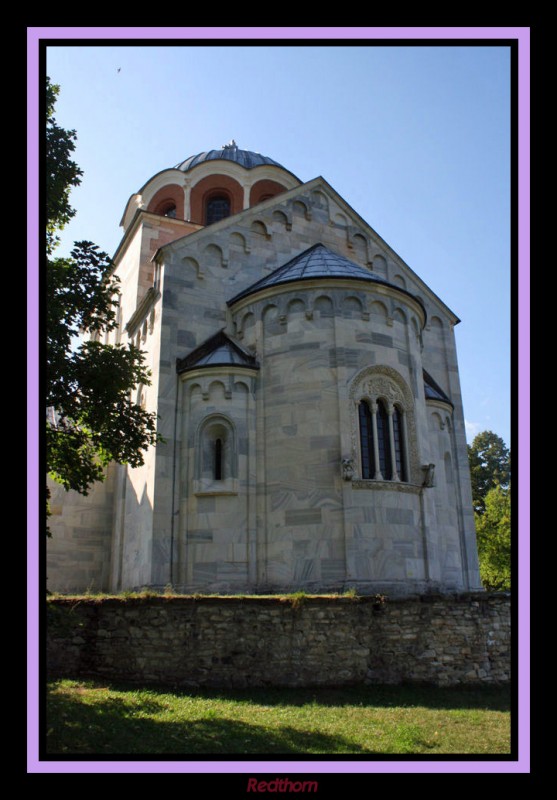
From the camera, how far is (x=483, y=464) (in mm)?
43438

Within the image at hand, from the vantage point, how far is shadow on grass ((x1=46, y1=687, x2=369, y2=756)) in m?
7.63

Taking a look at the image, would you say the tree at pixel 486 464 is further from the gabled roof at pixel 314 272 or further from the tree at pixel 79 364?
the tree at pixel 79 364

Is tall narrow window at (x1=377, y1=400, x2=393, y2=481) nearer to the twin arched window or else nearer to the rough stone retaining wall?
the twin arched window

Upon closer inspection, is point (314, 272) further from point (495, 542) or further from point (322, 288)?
point (495, 542)

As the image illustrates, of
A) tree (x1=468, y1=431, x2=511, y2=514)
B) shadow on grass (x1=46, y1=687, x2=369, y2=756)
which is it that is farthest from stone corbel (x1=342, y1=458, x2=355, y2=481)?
tree (x1=468, y1=431, x2=511, y2=514)

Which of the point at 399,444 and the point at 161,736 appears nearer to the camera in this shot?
the point at 161,736

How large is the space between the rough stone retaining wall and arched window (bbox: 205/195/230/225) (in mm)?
17614

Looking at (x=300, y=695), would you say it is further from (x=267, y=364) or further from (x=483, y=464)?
(x=483, y=464)

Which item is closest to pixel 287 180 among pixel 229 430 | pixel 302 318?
pixel 302 318

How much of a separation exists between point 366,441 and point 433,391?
5236 millimetres

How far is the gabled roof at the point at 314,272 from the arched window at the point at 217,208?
733 cm

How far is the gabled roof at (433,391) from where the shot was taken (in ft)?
65.4

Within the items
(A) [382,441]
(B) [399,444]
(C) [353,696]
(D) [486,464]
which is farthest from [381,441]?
(D) [486,464]

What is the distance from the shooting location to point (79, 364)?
11.4 metres
